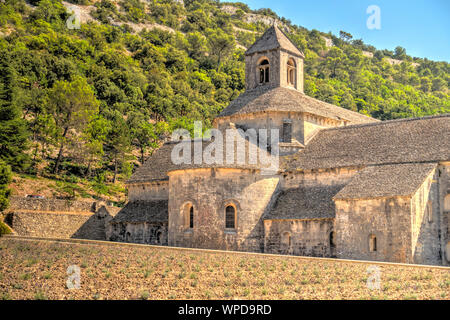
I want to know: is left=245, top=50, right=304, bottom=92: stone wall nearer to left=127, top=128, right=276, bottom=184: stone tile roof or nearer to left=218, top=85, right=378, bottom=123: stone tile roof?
left=218, top=85, right=378, bottom=123: stone tile roof

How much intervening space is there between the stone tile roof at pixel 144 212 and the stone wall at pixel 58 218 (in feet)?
10.4

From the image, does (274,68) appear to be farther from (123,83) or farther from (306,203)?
(123,83)

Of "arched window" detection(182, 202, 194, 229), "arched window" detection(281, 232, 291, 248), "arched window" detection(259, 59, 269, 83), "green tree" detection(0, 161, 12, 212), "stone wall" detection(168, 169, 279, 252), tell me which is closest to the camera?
"stone wall" detection(168, 169, 279, 252)

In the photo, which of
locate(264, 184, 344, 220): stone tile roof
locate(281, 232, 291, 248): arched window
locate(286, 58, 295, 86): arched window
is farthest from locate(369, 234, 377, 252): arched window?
locate(286, 58, 295, 86): arched window

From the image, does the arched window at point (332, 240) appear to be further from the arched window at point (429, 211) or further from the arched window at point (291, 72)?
the arched window at point (291, 72)

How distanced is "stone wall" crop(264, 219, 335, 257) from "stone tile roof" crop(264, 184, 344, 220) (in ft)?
1.15

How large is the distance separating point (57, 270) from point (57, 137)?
111 ft

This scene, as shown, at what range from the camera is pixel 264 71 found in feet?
145

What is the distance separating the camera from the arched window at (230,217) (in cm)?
3516

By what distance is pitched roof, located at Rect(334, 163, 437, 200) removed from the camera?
3025cm

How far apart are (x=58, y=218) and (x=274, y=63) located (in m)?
19.8

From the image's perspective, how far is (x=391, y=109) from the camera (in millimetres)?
92750
